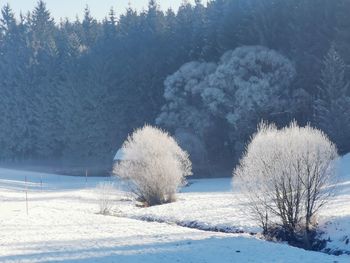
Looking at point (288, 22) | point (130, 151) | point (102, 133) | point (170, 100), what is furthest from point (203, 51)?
point (130, 151)

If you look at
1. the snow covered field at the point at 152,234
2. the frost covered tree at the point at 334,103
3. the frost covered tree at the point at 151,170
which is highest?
the frost covered tree at the point at 334,103

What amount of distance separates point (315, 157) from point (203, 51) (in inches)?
1543

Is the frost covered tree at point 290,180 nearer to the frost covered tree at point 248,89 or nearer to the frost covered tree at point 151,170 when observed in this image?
the frost covered tree at point 151,170

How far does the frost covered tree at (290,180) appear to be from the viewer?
22547mm

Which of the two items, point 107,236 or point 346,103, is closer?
point 107,236

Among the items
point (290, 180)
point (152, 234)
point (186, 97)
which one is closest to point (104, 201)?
point (152, 234)

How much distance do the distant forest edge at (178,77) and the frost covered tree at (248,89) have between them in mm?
88

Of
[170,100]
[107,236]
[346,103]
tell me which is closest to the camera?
[107,236]

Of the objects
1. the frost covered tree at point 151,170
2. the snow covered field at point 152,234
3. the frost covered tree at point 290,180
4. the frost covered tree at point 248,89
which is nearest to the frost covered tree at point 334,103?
the frost covered tree at point 248,89

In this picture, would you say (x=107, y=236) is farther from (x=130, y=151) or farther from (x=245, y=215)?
(x=130, y=151)

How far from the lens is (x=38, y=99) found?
75.2m

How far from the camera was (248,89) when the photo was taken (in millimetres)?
50188

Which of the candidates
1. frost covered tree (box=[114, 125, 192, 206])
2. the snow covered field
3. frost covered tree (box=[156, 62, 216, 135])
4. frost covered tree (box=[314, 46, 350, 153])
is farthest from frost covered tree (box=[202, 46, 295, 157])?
the snow covered field

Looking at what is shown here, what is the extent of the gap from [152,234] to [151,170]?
1328 centimetres
